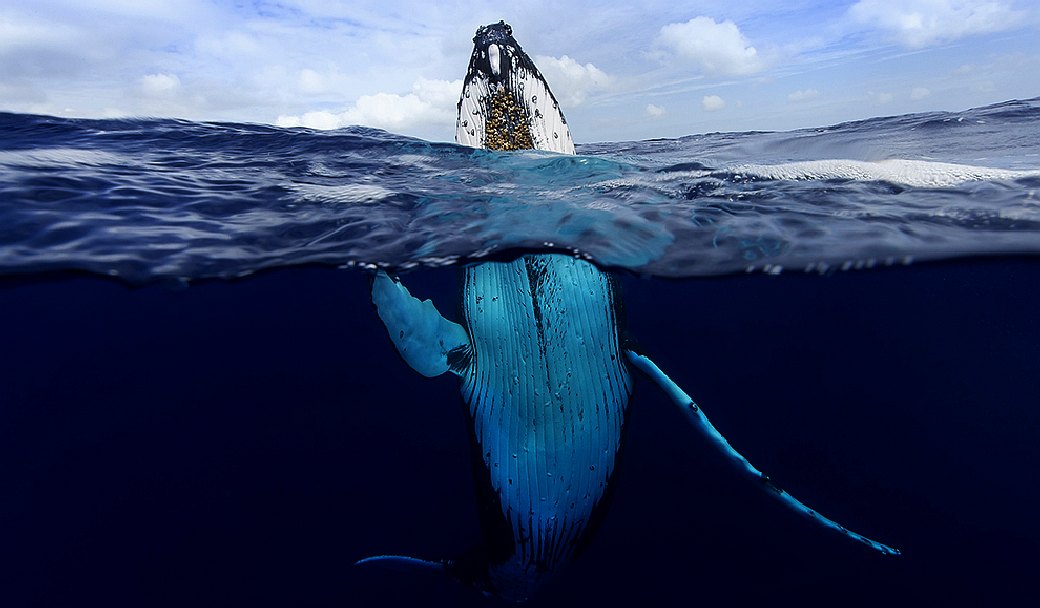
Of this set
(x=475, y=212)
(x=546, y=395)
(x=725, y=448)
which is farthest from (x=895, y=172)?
(x=546, y=395)

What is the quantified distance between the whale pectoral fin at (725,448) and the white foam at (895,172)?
3.48 meters

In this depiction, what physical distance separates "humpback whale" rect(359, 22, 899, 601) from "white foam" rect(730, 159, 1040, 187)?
359cm

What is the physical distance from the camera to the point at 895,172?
20.0 ft

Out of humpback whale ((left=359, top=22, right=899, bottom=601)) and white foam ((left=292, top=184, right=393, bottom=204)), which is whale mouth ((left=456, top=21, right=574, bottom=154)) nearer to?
white foam ((left=292, top=184, right=393, bottom=204))

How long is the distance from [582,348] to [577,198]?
1800 millimetres

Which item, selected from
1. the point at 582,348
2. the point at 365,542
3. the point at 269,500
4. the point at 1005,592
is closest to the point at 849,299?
the point at 1005,592

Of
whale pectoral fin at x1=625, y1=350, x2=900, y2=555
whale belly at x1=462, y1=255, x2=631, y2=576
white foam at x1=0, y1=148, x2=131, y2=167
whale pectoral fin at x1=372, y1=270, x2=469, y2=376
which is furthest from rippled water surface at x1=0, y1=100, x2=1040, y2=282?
whale pectoral fin at x1=625, y1=350, x2=900, y2=555

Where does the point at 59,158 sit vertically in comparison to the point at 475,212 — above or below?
above

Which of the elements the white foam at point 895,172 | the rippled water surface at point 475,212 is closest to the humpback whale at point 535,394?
the rippled water surface at point 475,212

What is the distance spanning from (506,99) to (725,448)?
3.68 m

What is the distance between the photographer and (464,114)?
5.30 m

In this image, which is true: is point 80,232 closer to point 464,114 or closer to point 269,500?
point 464,114

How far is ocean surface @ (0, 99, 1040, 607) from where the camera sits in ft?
15.3

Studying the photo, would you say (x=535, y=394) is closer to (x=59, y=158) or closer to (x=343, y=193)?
(x=343, y=193)
